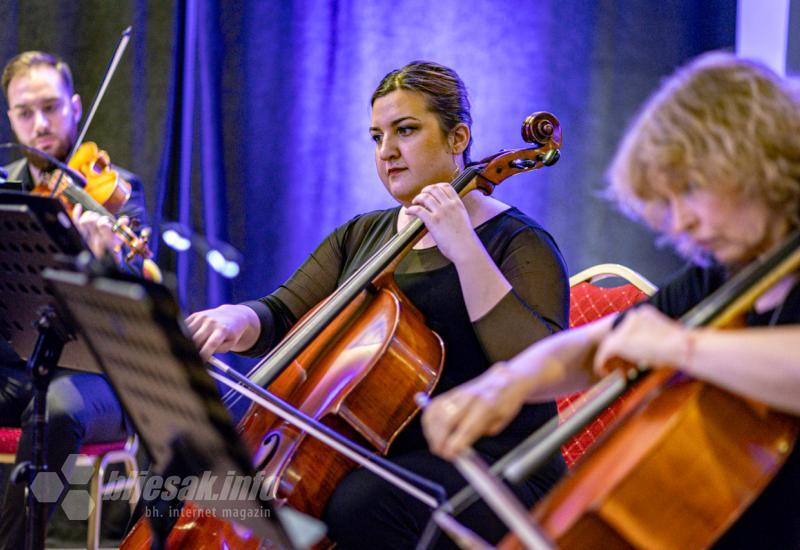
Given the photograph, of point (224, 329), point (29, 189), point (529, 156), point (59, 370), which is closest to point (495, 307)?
point (529, 156)

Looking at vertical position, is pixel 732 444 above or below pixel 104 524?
above

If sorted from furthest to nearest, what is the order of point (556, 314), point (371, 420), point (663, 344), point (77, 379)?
point (77, 379), point (556, 314), point (371, 420), point (663, 344)

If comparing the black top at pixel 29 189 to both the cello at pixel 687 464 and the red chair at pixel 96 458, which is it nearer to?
the red chair at pixel 96 458

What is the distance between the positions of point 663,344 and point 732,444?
5.2 inches

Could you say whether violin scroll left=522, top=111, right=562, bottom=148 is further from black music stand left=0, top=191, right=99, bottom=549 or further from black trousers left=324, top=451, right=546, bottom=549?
black music stand left=0, top=191, right=99, bottom=549

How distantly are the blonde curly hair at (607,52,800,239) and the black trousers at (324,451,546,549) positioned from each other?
0.71m

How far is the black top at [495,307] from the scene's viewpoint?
1.63m

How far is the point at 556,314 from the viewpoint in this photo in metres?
1.70

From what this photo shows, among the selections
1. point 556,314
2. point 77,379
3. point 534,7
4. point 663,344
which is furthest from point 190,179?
point 663,344

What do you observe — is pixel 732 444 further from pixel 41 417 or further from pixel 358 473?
pixel 41 417

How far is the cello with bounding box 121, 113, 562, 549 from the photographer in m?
1.51

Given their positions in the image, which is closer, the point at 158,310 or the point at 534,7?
the point at 158,310

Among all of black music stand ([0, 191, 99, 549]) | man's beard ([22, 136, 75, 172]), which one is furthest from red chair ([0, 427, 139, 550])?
man's beard ([22, 136, 75, 172])

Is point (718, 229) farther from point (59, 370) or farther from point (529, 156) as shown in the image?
point (59, 370)
